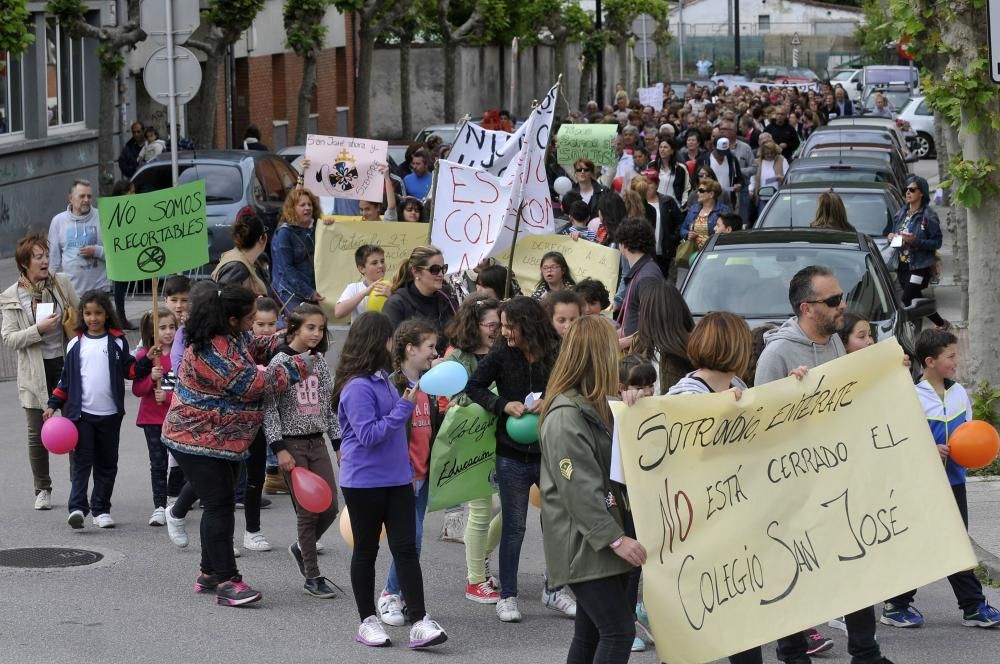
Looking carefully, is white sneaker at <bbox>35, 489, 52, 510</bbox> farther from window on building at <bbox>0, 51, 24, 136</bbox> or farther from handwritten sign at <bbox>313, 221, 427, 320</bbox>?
window on building at <bbox>0, 51, 24, 136</bbox>

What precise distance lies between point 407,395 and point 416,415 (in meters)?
0.63

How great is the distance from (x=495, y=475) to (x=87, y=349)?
2896mm

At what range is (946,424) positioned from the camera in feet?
22.6

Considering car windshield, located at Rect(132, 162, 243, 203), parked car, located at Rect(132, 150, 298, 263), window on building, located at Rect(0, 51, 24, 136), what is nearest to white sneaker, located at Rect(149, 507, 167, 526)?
parked car, located at Rect(132, 150, 298, 263)

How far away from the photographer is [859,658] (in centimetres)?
606

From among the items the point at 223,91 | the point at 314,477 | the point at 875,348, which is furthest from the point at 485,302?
the point at 223,91

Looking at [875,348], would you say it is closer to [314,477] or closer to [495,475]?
[495,475]

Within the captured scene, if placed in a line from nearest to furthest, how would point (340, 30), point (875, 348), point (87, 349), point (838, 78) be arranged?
point (875, 348), point (87, 349), point (340, 30), point (838, 78)

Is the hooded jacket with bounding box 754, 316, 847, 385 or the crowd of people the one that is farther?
the hooded jacket with bounding box 754, 316, 847, 385

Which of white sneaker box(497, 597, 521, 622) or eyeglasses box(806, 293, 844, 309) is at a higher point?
eyeglasses box(806, 293, 844, 309)

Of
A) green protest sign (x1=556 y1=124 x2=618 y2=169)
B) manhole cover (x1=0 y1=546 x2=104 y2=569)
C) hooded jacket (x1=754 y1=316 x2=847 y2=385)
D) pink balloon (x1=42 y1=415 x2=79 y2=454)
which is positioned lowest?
manhole cover (x1=0 y1=546 x2=104 y2=569)

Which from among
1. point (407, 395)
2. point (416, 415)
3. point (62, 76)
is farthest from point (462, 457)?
point (62, 76)

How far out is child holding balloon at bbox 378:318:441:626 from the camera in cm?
691

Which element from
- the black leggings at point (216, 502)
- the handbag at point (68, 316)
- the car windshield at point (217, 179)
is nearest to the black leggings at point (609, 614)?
the black leggings at point (216, 502)
